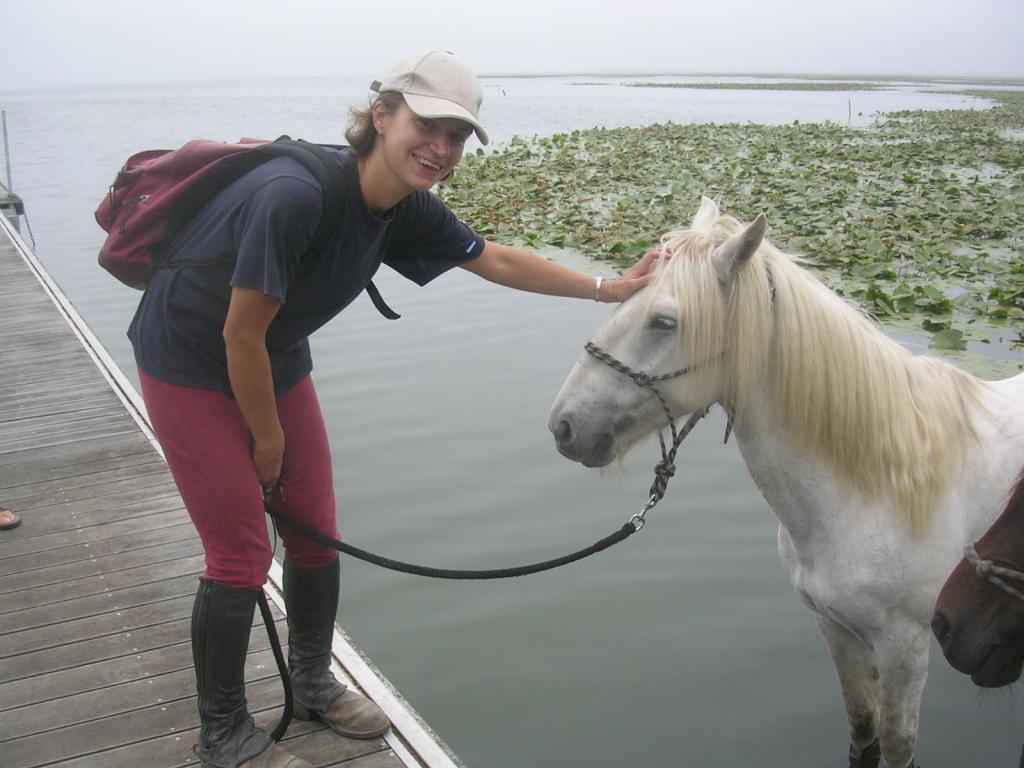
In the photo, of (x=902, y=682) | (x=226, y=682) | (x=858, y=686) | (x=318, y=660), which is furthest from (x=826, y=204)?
(x=226, y=682)

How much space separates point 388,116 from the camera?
2.01 m

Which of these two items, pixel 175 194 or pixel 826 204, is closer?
pixel 175 194

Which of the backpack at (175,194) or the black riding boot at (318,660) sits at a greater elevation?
the backpack at (175,194)

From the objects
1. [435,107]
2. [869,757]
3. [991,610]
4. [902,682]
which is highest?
[435,107]

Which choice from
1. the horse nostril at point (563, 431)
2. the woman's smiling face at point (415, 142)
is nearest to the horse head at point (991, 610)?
the horse nostril at point (563, 431)

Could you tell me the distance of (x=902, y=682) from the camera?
7.79 feet

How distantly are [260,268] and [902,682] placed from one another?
2001 millimetres

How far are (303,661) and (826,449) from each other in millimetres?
1684

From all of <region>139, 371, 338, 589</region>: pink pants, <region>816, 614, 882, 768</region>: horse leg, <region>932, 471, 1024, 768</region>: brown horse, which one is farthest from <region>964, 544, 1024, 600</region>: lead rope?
<region>139, 371, 338, 589</region>: pink pants

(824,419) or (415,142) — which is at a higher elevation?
(415,142)

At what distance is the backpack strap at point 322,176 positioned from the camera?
1.96m

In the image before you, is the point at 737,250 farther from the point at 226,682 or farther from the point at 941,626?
the point at 226,682

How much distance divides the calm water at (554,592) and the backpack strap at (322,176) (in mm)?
1355

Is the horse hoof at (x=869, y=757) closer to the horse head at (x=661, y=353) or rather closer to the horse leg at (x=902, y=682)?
the horse leg at (x=902, y=682)
